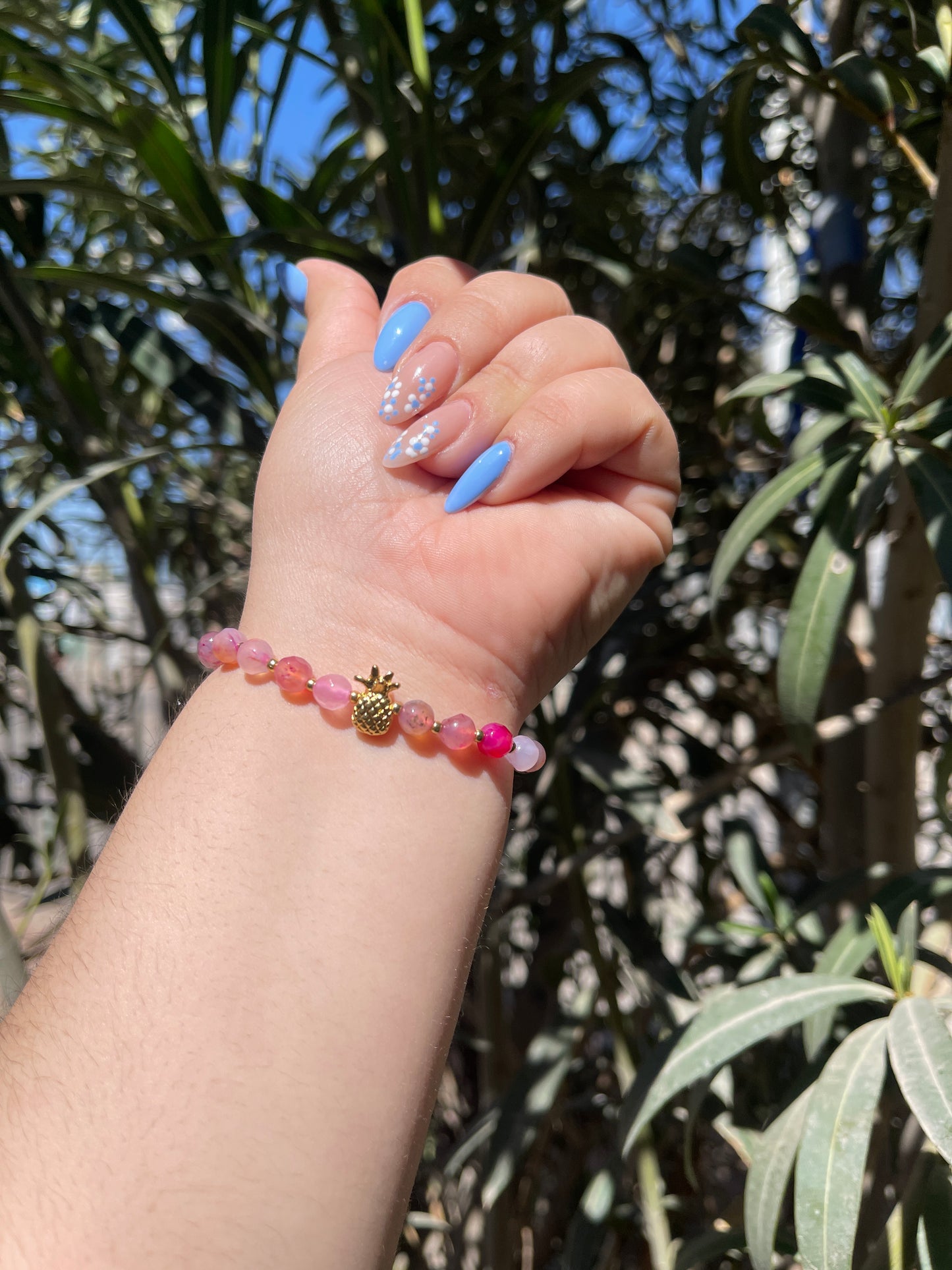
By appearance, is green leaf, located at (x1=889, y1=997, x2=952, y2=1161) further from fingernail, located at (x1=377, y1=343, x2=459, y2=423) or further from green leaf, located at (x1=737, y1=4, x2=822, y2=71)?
green leaf, located at (x1=737, y1=4, x2=822, y2=71)

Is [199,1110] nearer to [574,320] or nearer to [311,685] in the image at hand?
[311,685]

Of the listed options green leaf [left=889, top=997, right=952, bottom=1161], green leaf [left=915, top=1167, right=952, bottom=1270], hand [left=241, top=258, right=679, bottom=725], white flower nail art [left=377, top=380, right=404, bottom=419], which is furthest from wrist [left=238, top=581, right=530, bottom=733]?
green leaf [left=915, top=1167, right=952, bottom=1270]

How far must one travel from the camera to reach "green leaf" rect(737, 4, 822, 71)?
575mm

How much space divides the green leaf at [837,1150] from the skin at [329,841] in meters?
0.26

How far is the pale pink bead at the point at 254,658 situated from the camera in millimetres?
461

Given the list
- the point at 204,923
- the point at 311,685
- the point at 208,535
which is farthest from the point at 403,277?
the point at 208,535

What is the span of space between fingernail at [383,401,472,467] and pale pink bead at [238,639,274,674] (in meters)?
0.13

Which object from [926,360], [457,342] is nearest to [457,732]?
[457,342]

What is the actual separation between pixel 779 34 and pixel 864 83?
7cm

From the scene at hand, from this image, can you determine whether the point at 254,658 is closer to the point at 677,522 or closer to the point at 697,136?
the point at 697,136

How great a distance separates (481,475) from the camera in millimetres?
491

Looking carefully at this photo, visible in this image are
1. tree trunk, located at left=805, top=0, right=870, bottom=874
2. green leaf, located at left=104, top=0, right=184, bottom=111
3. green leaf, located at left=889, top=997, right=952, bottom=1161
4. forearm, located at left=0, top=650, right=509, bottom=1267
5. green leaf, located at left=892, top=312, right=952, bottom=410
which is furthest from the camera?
tree trunk, located at left=805, top=0, right=870, bottom=874

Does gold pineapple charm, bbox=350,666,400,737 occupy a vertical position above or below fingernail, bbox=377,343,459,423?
below

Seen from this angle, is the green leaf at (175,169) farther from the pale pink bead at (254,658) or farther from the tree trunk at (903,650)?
the tree trunk at (903,650)
